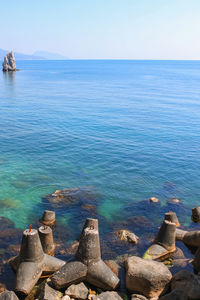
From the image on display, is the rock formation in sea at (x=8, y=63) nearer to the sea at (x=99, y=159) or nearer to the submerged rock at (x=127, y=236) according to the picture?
the sea at (x=99, y=159)

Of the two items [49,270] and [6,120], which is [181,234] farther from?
[6,120]

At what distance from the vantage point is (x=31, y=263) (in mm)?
13727

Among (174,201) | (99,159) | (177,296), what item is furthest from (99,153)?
(177,296)

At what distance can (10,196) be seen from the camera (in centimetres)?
2364

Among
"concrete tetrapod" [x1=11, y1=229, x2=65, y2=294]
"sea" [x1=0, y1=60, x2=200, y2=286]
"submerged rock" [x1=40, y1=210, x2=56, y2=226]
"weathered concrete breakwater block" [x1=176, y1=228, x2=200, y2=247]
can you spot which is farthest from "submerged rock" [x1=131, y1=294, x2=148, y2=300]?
"submerged rock" [x1=40, y1=210, x2=56, y2=226]

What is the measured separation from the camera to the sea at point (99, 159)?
22.1 metres

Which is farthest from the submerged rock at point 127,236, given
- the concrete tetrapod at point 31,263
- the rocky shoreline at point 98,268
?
the concrete tetrapod at point 31,263

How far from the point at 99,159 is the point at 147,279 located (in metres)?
20.3

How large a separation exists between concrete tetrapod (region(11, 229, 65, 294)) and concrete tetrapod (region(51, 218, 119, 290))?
1000mm

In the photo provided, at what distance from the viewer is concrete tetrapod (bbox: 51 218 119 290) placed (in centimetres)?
1315

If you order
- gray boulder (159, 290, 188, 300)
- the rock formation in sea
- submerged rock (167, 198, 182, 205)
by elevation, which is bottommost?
submerged rock (167, 198, 182, 205)

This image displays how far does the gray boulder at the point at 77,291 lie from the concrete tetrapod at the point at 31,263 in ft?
5.13

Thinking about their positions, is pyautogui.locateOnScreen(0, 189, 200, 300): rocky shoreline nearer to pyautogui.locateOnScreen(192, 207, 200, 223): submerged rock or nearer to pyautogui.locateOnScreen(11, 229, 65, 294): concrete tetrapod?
pyautogui.locateOnScreen(11, 229, 65, 294): concrete tetrapod

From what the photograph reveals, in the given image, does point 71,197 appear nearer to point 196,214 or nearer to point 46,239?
point 46,239
